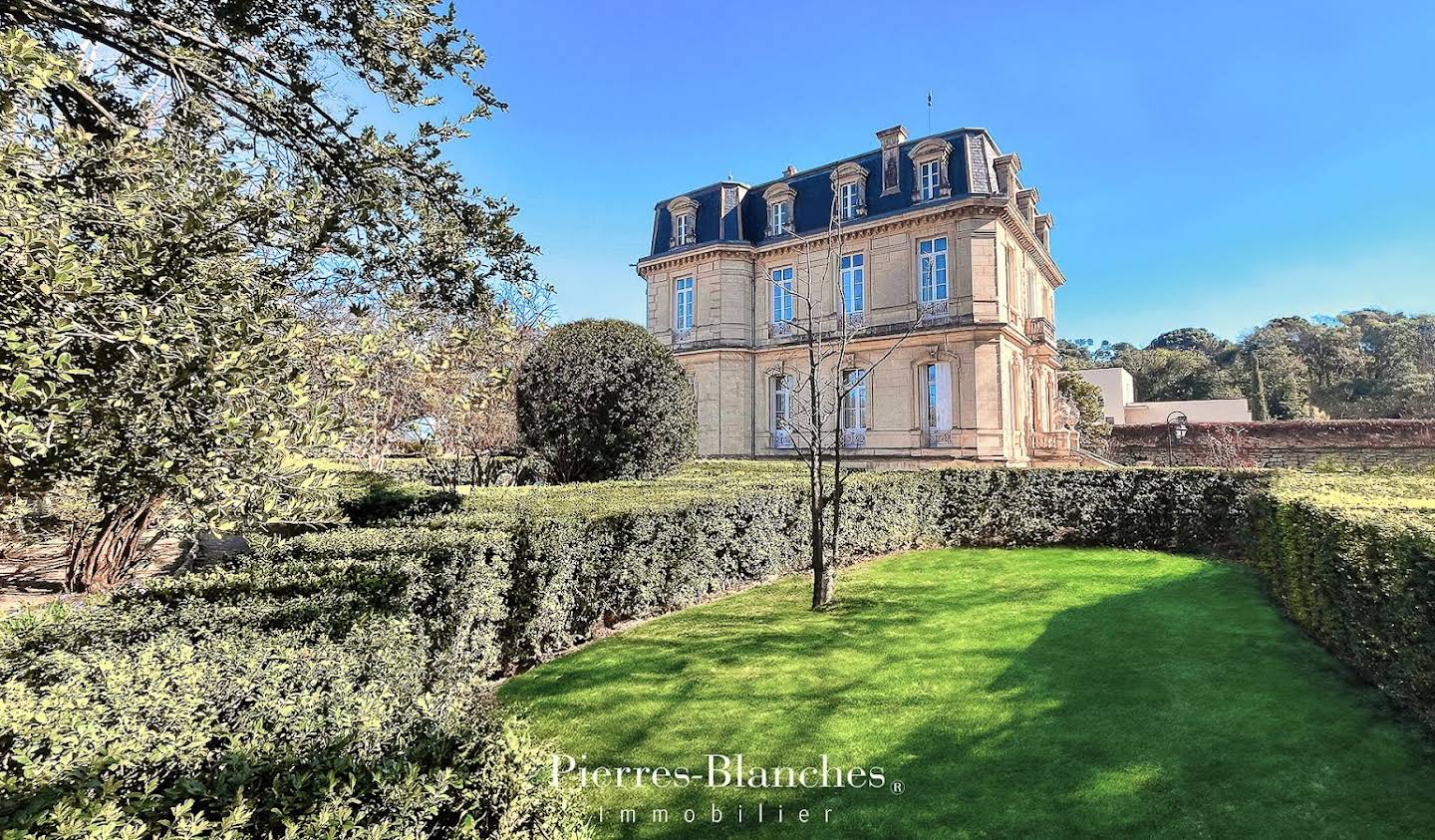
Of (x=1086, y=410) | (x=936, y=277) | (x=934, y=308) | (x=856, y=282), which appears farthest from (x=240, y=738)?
(x=1086, y=410)

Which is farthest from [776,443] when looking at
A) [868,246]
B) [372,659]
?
[372,659]

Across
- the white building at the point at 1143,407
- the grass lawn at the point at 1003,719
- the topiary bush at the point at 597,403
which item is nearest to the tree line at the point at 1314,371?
the white building at the point at 1143,407

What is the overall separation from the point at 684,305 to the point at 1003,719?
2061 centimetres

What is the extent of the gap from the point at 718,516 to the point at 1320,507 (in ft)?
19.1

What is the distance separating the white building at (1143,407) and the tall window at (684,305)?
85.9 feet

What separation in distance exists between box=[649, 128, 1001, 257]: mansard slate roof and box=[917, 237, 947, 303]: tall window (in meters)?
1.21

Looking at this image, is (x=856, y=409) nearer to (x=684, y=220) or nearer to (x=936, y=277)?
(x=936, y=277)

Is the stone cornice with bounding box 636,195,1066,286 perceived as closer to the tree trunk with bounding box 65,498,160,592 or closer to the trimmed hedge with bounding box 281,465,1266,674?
the trimmed hedge with bounding box 281,465,1266,674

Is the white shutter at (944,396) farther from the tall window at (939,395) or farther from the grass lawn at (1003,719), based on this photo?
the grass lawn at (1003,719)

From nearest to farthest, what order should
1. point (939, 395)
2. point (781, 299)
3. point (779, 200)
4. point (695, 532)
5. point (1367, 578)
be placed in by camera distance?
1. point (1367, 578)
2. point (695, 532)
3. point (939, 395)
4. point (781, 299)
5. point (779, 200)

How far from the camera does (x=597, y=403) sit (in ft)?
36.1

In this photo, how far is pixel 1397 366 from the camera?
Answer: 39.7 meters

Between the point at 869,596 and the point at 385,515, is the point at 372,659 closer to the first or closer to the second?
the point at 385,515

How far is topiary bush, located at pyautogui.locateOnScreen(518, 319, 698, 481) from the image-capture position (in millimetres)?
11000
